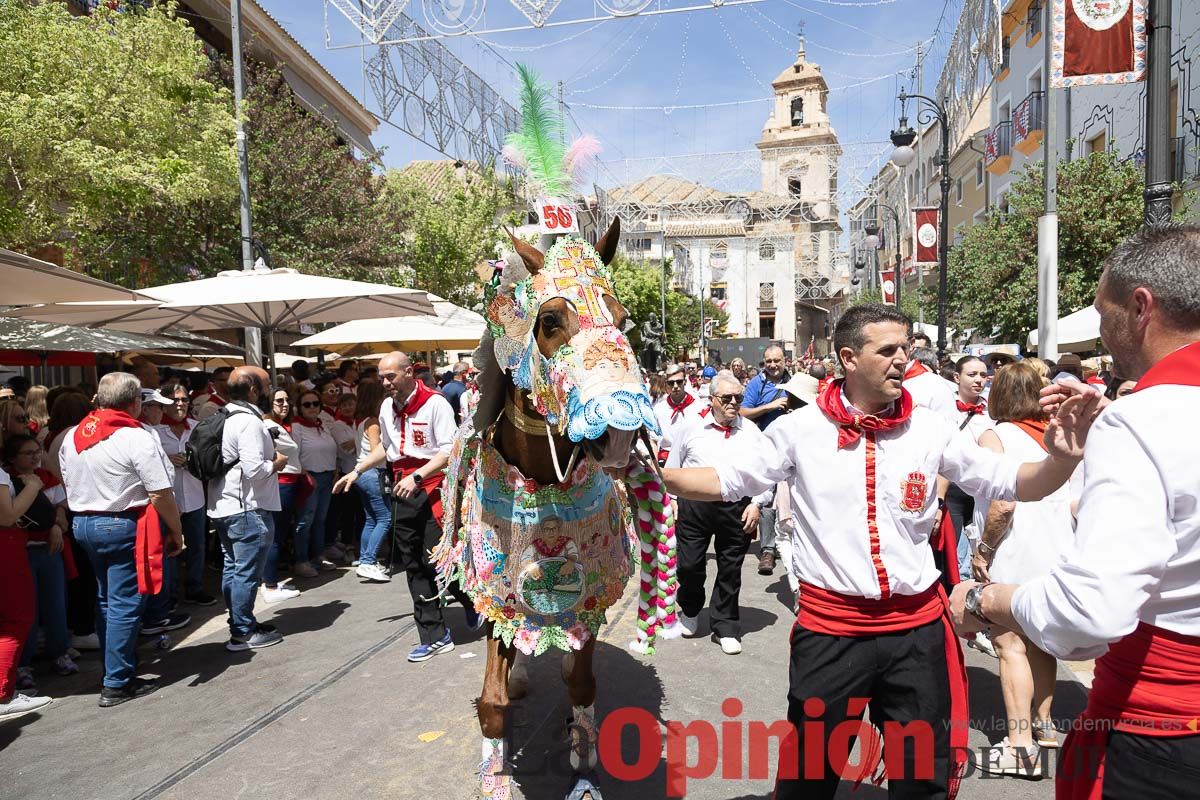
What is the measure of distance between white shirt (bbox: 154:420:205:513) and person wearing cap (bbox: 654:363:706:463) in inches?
163

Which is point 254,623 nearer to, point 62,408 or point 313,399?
point 62,408

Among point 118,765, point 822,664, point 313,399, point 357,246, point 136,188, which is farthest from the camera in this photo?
point 357,246

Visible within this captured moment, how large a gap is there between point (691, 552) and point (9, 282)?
17.4ft

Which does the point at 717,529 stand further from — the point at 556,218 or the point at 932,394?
the point at 556,218

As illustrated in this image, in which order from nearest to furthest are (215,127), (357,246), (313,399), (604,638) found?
(604,638) → (313,399) → (215,127) → (357,246)

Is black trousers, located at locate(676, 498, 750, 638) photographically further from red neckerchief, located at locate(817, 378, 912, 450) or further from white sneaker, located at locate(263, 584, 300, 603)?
white sneaker, located at locate(263, 584, 300, 603)

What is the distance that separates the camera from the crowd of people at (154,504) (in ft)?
16.0

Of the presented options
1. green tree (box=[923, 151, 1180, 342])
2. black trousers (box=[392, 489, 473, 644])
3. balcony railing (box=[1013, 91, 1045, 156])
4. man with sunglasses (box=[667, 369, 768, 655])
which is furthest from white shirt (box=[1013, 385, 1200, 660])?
balcony railing (box=[1013, 91, 1045, 156])

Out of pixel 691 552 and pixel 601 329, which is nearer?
pixel 601 329

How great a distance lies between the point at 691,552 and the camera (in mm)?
6012

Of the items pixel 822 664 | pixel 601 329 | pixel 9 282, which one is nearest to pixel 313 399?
pixel 9 282

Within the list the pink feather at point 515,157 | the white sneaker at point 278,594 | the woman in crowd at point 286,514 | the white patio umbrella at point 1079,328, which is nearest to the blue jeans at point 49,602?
the woman in crowd at point 286,514

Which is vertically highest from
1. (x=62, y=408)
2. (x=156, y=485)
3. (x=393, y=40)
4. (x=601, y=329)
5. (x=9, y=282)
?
(x=393, y=40)

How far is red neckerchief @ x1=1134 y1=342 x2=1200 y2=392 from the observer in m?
1.69
